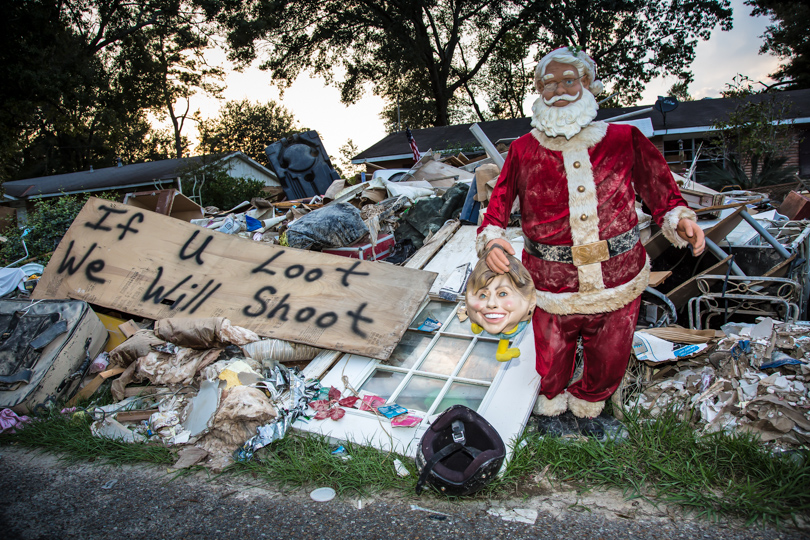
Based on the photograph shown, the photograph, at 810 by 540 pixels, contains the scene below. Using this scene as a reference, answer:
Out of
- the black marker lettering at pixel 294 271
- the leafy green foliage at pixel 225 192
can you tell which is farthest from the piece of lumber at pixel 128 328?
the leafy green foliage at pixel 225 192

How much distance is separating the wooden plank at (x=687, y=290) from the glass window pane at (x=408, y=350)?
1.82m

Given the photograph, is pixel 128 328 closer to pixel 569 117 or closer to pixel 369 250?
pixel 369 250

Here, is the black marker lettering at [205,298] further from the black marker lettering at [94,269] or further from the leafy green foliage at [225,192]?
the leafy green foliage at [225,192]

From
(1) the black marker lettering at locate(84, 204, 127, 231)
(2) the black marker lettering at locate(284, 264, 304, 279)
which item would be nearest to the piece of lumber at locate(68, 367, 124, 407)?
(2) the black marker lettering at locate(284, 264, 304, 279)

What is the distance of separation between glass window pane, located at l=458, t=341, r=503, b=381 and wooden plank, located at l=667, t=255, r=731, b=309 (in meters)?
1.37

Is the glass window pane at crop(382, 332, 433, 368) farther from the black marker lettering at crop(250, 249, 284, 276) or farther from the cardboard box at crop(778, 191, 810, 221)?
the cardboard box at crop(778, 191, 810, 221)

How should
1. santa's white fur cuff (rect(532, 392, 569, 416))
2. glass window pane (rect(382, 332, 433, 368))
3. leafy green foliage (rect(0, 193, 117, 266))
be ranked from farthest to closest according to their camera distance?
1. leafy green foliage (rect(0, 193, 117, 266))
2. glass window pane (rect(382, 332, 433, 368))
3. santa's white fur cuff (rect(532, 392, 569, 416))

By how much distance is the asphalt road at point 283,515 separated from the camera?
2072 millimetres

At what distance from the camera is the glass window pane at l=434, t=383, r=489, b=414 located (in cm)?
299

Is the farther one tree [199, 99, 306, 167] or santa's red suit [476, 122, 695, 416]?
tree [199, 99, 306, 167]

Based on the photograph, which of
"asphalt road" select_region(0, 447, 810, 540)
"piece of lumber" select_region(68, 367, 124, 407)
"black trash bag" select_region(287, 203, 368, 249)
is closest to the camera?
"asphalt road" select_region(0, 447, 810, 540)

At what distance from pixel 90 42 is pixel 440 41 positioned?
44.6 feet

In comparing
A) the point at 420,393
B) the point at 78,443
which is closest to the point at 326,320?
the point at 420,393

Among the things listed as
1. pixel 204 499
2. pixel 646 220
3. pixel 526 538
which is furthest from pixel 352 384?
pixel 646 220
